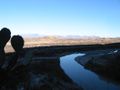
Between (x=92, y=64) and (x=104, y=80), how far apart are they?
14372 millimetres

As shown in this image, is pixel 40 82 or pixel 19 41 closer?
pixel 19 41

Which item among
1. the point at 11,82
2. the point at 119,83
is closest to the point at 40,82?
the point at 119,83

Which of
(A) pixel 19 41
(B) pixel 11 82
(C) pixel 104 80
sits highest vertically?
(A) pixel 19 41

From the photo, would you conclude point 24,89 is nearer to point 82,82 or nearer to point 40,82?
point 40,82

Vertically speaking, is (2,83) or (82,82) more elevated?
(2,83)

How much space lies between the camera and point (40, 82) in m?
25.4

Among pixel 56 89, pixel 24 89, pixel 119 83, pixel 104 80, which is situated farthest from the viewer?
pixel 104 80

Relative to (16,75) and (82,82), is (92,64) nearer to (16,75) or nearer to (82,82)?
(82,82)

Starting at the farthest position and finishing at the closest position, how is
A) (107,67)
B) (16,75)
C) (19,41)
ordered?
(107,67)
(16,75)
(19,41)

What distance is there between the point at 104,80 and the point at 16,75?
73.7 feet

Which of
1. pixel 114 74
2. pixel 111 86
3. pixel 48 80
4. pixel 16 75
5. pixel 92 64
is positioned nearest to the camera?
pixel 16 75

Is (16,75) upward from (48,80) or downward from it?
upward

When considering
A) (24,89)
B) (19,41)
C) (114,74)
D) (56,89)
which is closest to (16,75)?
(19,41)

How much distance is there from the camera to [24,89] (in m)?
20.8
